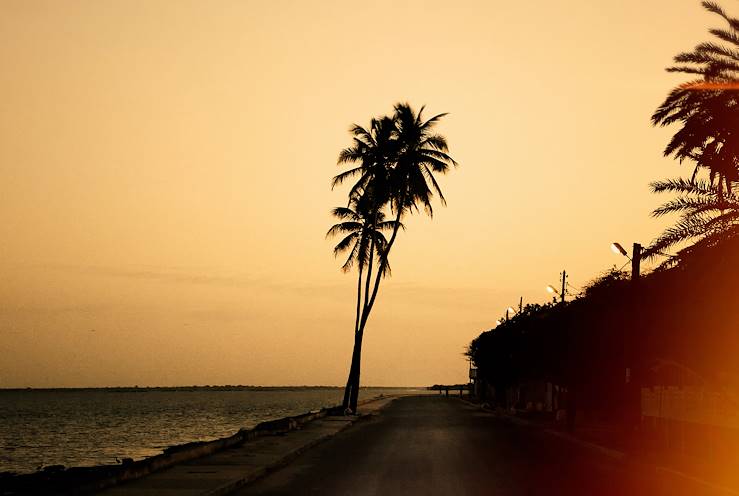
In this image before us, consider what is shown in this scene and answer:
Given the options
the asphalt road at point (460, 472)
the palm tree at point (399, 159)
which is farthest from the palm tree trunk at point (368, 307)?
the asphalt road at point (460, 472)

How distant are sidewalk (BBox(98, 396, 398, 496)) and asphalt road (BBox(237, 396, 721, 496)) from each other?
0.44 m

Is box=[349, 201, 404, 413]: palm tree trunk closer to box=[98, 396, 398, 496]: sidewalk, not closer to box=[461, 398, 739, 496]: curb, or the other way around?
box=[461, 398, 739, 496]: curb

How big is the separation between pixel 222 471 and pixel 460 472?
585cm

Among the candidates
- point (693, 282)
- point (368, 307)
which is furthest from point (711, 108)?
point (368, 307)

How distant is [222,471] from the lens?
24500 millimetres

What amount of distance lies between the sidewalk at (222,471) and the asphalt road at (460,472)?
44cm

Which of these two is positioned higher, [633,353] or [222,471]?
[633,353]

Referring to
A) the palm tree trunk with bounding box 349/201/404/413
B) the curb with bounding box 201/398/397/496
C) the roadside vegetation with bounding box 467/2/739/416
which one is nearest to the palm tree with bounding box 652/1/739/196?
the roadside vegetation with bounding box 467/2/739/416

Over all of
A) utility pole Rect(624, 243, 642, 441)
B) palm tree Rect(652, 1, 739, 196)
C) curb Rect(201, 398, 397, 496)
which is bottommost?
curb Rect(201, 398, 397, 496)

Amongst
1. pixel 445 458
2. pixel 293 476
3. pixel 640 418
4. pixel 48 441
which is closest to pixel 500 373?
pixel 48 441

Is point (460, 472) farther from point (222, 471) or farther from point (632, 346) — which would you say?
point (632, 346)

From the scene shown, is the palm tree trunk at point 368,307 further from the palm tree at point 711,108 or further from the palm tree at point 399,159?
the palm tree at point 711,108

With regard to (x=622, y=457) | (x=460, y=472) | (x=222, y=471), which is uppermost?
(x=622, y=457)

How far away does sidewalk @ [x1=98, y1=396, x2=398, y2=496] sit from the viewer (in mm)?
20406
